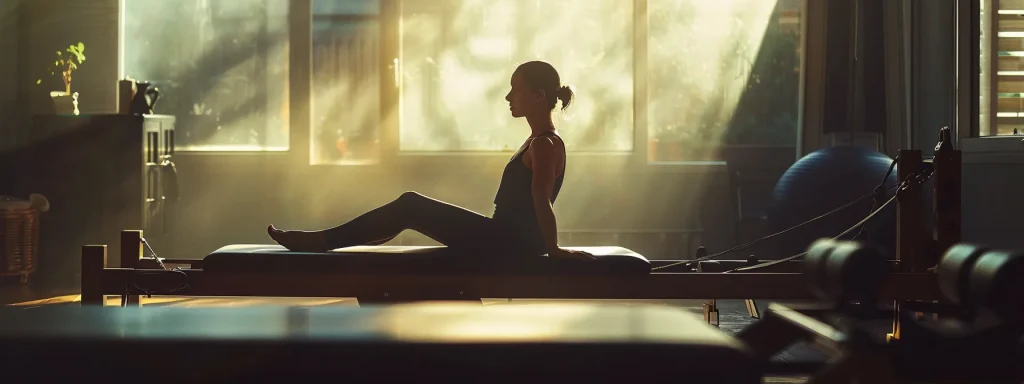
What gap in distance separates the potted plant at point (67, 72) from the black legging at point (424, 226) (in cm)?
355

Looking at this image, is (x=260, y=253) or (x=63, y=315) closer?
(x=63, y=315)

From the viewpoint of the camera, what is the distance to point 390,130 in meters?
6.75

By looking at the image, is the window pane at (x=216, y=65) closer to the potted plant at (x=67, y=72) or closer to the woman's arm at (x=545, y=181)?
the potted plant at (x=67, y=72)

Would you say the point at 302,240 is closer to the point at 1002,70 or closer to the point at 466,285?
the point at 466,285

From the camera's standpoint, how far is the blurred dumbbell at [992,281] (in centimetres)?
148

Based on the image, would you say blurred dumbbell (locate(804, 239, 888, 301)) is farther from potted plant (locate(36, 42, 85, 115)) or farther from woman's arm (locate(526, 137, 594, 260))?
potted plant (locate(36, 42, 85, 115))

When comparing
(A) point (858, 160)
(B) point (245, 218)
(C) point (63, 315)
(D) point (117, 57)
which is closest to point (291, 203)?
(B) point (245, 218)

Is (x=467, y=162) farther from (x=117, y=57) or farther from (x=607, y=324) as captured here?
(x=607, y=324)

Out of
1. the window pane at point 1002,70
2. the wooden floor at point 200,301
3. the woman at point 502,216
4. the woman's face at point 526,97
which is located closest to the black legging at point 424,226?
the woman at point 502,216

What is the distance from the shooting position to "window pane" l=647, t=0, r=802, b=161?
6.69 metres

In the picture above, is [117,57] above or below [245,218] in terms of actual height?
above

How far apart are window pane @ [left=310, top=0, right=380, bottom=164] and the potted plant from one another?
4.55 feet

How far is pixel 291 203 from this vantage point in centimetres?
679

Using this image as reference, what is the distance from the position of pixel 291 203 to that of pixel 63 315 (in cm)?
539
